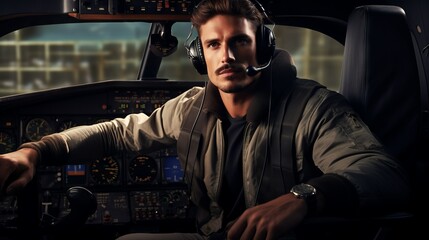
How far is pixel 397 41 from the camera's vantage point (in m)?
1.62

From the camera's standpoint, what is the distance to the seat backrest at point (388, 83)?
1.60 m

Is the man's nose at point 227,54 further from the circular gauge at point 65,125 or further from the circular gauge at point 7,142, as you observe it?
the circular gauge at point 7,142

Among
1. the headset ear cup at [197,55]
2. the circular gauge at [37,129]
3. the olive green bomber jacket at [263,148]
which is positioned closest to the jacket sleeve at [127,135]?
the olive green bomber jacket at [263,148]

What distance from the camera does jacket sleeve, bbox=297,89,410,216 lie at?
4.15ft

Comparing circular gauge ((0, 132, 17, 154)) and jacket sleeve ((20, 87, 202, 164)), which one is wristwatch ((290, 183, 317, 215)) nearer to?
jacket sleeve ((20, 87, 202, 164))

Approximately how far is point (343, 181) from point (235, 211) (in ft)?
1.72

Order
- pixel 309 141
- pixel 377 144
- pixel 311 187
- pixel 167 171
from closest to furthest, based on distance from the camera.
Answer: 1. pixel 311 187
2. pixel 377 144
3. pixel 309 141
4. pixel 167 171

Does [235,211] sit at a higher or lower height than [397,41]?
lower

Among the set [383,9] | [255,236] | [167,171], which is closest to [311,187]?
[255,236]

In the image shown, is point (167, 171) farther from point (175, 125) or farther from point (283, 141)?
point (283, 141)

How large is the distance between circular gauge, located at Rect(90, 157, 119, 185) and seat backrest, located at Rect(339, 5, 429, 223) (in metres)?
1.44

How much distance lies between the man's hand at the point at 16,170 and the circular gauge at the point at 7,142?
110 centimetres

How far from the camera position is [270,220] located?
44.6 inches

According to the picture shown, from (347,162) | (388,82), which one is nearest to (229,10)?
(388,82)
